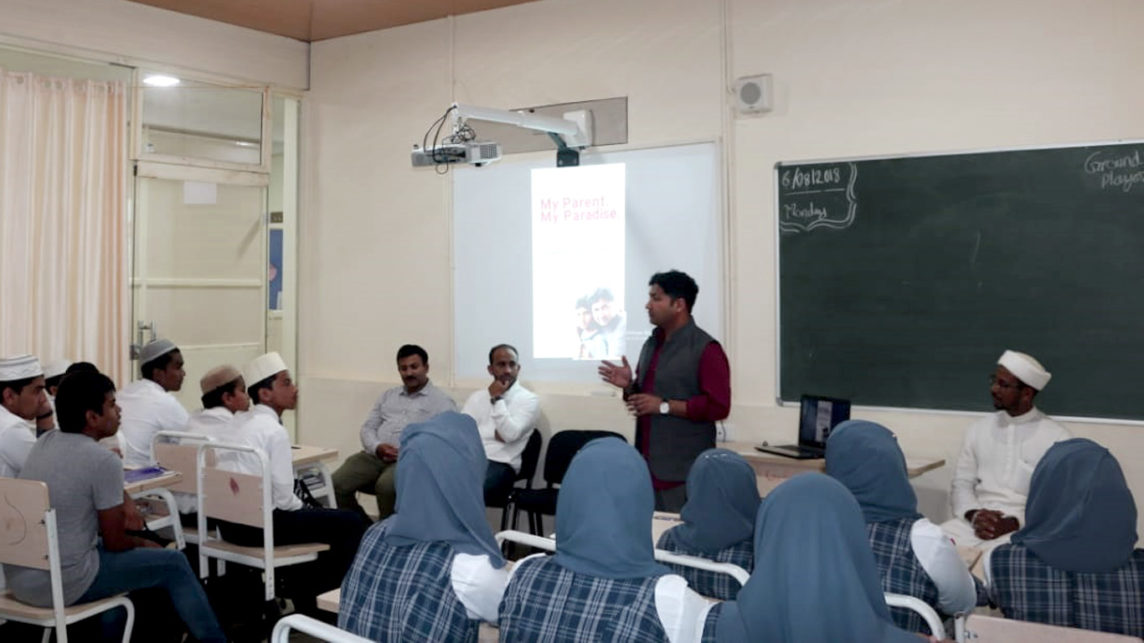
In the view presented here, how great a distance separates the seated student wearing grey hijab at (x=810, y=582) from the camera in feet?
6.13

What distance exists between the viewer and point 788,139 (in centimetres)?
521

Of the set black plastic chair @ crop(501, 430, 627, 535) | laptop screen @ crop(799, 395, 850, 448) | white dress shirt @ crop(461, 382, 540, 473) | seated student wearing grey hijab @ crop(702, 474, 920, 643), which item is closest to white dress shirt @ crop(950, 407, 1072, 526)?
laptop screen @ crop(799, 395, 850, 448)

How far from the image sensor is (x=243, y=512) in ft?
13.3

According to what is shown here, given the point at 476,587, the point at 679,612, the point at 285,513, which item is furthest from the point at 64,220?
the point at 679,612

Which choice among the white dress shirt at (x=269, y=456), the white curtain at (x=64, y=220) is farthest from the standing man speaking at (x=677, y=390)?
the white curtain at (x=64, y=220)

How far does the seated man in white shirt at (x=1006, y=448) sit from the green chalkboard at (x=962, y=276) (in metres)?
0.29

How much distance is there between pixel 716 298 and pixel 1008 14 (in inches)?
77.7

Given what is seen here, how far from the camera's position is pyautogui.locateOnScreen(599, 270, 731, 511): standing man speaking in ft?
14.3

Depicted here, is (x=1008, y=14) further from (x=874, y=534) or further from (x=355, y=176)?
(x=355, y=176)

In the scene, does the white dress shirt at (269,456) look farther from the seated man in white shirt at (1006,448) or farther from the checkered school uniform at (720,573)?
the seated man in white shirt at (1006,448)

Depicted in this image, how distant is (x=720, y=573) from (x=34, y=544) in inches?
88.3

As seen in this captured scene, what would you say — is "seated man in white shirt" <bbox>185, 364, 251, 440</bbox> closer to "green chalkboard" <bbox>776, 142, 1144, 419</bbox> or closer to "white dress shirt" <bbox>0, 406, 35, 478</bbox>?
"white dress shirt" <bbox>0, 406, 35, 478</bbox>

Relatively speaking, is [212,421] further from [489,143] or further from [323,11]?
[323,11]

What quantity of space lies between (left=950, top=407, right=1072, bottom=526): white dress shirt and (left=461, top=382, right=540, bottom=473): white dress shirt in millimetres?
2367
